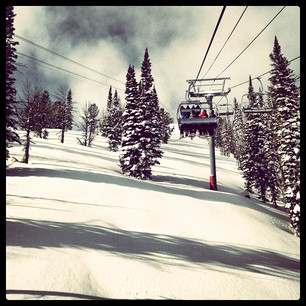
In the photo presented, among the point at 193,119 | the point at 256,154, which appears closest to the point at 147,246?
the point at 193,119

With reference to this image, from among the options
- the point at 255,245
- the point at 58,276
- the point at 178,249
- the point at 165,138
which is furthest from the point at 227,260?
the point at 165,138

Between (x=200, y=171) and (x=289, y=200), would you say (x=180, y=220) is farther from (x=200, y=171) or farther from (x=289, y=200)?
(x=200, y=171)

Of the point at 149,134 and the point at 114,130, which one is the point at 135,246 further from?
the point at 114,130

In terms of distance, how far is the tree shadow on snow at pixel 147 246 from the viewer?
857 cm

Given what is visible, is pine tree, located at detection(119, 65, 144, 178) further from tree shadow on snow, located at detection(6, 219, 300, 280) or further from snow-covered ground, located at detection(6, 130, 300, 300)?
tree shadow on snow, located at detection(6, 219, 300, 280)

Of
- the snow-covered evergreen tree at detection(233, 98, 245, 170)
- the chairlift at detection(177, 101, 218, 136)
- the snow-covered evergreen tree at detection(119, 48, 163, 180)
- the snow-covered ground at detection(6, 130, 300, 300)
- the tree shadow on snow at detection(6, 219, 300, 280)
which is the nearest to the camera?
the snow-covered ground at detection(6, 130, 300, 300)

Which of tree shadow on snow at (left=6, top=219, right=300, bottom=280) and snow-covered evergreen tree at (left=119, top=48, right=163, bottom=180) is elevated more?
snow-covered evergreen tree at (left=119, top=48, right=163, bottom=180)

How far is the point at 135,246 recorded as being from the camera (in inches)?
372

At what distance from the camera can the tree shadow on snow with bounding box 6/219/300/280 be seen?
8570 mm

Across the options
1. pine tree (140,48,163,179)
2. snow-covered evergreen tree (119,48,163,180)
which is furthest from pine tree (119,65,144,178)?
pine tree (140,48,163,179)

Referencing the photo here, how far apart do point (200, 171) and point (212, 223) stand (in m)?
27.6

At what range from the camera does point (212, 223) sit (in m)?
13.7

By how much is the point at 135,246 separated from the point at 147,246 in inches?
21.7

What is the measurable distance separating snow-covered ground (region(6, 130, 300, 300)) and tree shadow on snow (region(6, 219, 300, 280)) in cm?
4
